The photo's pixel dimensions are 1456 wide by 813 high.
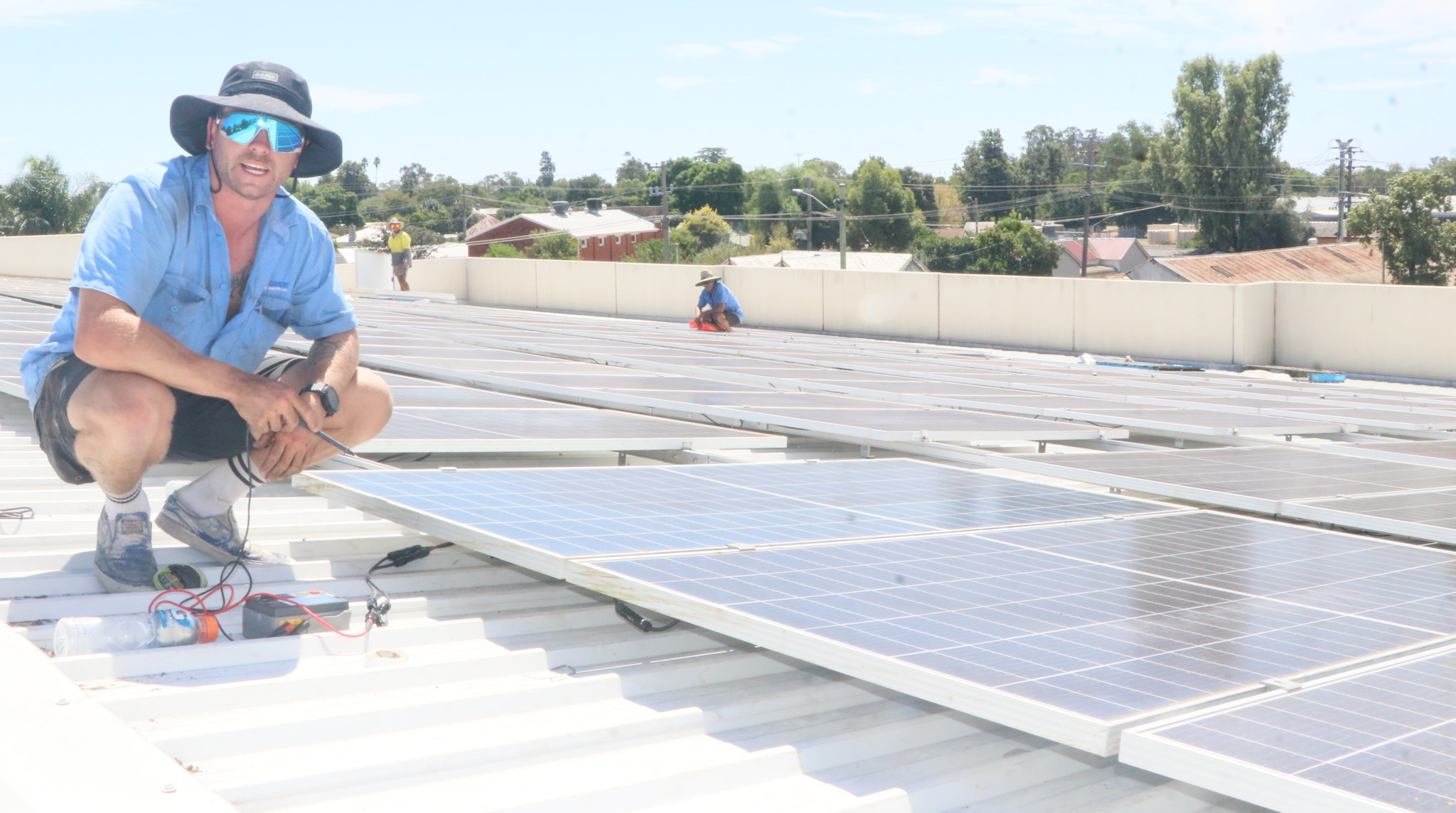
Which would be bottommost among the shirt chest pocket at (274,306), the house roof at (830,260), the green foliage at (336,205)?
the shirt chest pocket at (274,306)

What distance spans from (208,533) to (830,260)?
73848 mm

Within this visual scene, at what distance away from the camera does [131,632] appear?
3.68 meters

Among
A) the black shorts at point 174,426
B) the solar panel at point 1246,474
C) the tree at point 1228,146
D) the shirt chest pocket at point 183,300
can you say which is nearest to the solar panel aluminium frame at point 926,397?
the solar panel at point 1246,474

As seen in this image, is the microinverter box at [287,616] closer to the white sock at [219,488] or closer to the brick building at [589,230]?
the white sock at [219,488]

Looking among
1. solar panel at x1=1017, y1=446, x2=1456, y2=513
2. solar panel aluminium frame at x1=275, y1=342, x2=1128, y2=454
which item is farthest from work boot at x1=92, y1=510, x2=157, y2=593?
solar panel at x1=1017, y1=446, x2=1456, y2=513

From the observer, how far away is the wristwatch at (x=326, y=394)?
452 centimetres

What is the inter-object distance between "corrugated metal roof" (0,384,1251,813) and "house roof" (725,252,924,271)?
68939 mm

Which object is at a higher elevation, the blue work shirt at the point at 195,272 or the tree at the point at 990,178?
the tree at the point at 990,178

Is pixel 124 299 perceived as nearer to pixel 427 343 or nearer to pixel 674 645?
pixel 674 645

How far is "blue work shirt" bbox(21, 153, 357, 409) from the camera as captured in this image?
414 centimetres

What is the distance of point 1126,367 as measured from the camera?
19750 millimetres

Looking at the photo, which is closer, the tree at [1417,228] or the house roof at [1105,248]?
the tree at [1417,228]

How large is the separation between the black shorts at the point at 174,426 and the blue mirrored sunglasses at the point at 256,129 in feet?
2.97

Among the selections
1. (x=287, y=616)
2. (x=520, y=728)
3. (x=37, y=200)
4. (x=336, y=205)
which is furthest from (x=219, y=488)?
(x=336, y=205)
